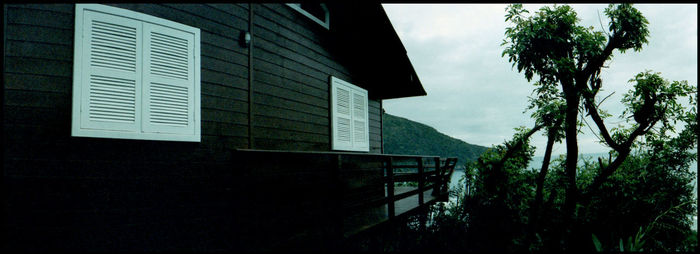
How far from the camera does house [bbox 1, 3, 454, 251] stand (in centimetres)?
322

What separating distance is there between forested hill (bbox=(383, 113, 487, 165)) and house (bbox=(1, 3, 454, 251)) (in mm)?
32485

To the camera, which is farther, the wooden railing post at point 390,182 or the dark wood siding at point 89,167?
the wooden railing post at point 390,182

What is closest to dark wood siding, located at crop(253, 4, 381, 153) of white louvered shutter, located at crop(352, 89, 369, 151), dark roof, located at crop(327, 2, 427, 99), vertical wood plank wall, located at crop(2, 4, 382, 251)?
vertical wood plank wall, located at crop(2, 4, 382, 251)

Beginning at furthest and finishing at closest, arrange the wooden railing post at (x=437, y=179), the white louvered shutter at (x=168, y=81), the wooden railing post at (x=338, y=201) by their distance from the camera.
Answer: the wooden railing post at (x=437, y=179) < the wooden railing post at (x=338, y=201) < the white louvered shutter at (x=168, y=81)

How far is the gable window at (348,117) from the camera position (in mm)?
6262

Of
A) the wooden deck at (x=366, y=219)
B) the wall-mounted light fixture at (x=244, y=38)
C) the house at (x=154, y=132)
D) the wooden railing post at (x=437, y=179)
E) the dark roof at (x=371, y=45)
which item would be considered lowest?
the wooden deck at (x=366, y=219)

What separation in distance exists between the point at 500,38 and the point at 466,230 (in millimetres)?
4267

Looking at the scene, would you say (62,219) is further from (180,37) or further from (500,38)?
(500,38)

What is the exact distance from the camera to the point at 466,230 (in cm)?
746

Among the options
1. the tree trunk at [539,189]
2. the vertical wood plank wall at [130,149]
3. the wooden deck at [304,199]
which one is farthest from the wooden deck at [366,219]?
the tree trunk at [539,189]

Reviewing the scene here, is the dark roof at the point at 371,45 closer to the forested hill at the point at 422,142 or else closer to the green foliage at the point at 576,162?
the green foliage at the point at 576,162

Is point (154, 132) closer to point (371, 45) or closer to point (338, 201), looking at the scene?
point (338, 201)

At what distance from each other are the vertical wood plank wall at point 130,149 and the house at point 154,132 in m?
0.01

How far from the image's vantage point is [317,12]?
21.4 ft
